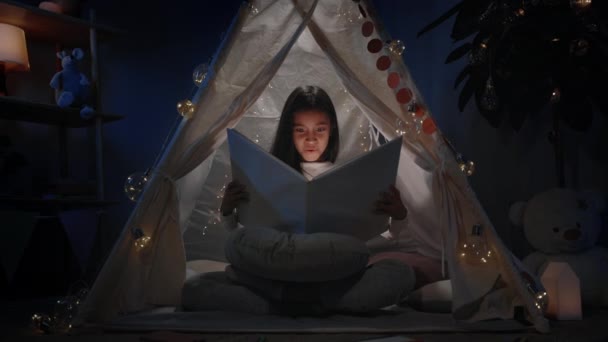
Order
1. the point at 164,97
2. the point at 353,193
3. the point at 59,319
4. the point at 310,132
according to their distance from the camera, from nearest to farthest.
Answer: the point at 59,319
the point at 353,193
the point at 310,132
the point at 164,97

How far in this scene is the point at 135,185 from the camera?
5.61 ft

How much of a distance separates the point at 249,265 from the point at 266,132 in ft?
3.35

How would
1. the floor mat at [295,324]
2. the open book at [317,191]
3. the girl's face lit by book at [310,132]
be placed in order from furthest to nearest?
the girl's face lit by book at [310,132], the open book at [317,191], the floor mat at [295,324]

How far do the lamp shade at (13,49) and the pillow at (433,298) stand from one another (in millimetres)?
1914

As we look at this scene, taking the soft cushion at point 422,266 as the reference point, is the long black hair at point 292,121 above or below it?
above

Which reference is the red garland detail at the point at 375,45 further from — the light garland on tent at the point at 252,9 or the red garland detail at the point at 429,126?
the light garland on tent at the point at 252,9

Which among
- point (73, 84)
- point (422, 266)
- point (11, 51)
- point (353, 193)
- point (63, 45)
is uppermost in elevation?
point (63, 45)

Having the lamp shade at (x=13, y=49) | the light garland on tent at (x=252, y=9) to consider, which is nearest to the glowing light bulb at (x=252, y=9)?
the light garland on tent at (x=252, y=9)

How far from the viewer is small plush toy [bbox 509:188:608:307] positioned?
1.91 m

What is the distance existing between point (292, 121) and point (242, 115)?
0.28 m

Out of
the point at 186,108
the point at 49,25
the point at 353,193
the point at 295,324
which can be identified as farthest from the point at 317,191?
the point at 49,25

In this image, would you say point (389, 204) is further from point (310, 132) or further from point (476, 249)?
point (310, 132)

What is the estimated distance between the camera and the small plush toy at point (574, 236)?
191 cm

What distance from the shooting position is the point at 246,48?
1.84m
